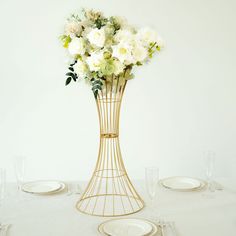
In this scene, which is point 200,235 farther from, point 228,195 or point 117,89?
point 117,89

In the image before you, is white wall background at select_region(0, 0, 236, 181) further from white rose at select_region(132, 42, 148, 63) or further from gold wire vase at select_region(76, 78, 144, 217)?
white rose at select_region(132, 42, 148, 63)

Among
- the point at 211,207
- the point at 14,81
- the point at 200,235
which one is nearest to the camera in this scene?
the point at 200,235

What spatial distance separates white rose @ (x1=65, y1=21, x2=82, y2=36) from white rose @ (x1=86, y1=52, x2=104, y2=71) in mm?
144

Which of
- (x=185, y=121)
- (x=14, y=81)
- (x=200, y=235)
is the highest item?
(x=14, y=81)

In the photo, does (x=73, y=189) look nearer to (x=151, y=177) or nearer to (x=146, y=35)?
(x=151, y=177)

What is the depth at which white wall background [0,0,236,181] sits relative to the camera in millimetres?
3314

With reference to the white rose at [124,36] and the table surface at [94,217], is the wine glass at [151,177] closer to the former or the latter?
the table surface at [94,217]

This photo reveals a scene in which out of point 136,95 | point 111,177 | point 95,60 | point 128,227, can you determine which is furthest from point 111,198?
point 136,95

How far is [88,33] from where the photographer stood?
5.96 feet

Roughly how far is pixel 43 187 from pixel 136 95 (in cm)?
135

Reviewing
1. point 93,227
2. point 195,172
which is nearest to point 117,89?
point 93,227

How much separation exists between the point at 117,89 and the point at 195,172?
1.87 m

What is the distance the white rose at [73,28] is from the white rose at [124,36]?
173 millimetres

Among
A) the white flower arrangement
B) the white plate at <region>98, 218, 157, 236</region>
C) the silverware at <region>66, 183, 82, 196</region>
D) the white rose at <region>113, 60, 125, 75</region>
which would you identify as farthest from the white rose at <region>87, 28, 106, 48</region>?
the silverware at <region>66, 183, 82, 196</region>
